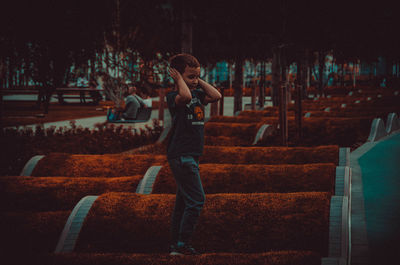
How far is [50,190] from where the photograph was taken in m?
6.84

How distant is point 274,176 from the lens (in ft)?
22.7

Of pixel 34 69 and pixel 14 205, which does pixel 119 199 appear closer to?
pixel 14 205

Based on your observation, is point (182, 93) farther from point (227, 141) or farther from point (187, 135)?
point (227, 141)

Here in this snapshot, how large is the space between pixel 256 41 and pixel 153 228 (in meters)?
18.0

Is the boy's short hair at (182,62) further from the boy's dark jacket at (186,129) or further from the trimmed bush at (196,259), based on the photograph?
the trimmed bush at (196,259)

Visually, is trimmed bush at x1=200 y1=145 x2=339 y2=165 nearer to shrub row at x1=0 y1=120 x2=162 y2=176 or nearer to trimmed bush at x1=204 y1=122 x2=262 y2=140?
shrub row at x1=0 y1=120 x2=162 y2=176

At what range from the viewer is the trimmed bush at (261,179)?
22.1 ft

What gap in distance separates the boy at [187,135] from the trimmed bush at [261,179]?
222 centimetres

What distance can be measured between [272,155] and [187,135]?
13.9 feet

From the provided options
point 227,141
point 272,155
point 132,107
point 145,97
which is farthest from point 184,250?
point 145,97

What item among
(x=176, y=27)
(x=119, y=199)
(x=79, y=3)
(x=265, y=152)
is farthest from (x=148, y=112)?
(x=119, y=199)

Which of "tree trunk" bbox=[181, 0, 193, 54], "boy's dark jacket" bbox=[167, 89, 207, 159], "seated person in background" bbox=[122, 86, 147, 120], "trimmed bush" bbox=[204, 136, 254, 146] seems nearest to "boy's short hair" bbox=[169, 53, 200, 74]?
"boy's dark jacket" bbox=[167, 89, 207, 159]

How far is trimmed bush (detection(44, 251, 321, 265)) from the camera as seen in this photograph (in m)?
3.96

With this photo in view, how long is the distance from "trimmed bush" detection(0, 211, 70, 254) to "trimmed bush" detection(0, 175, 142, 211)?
1.30 metres
